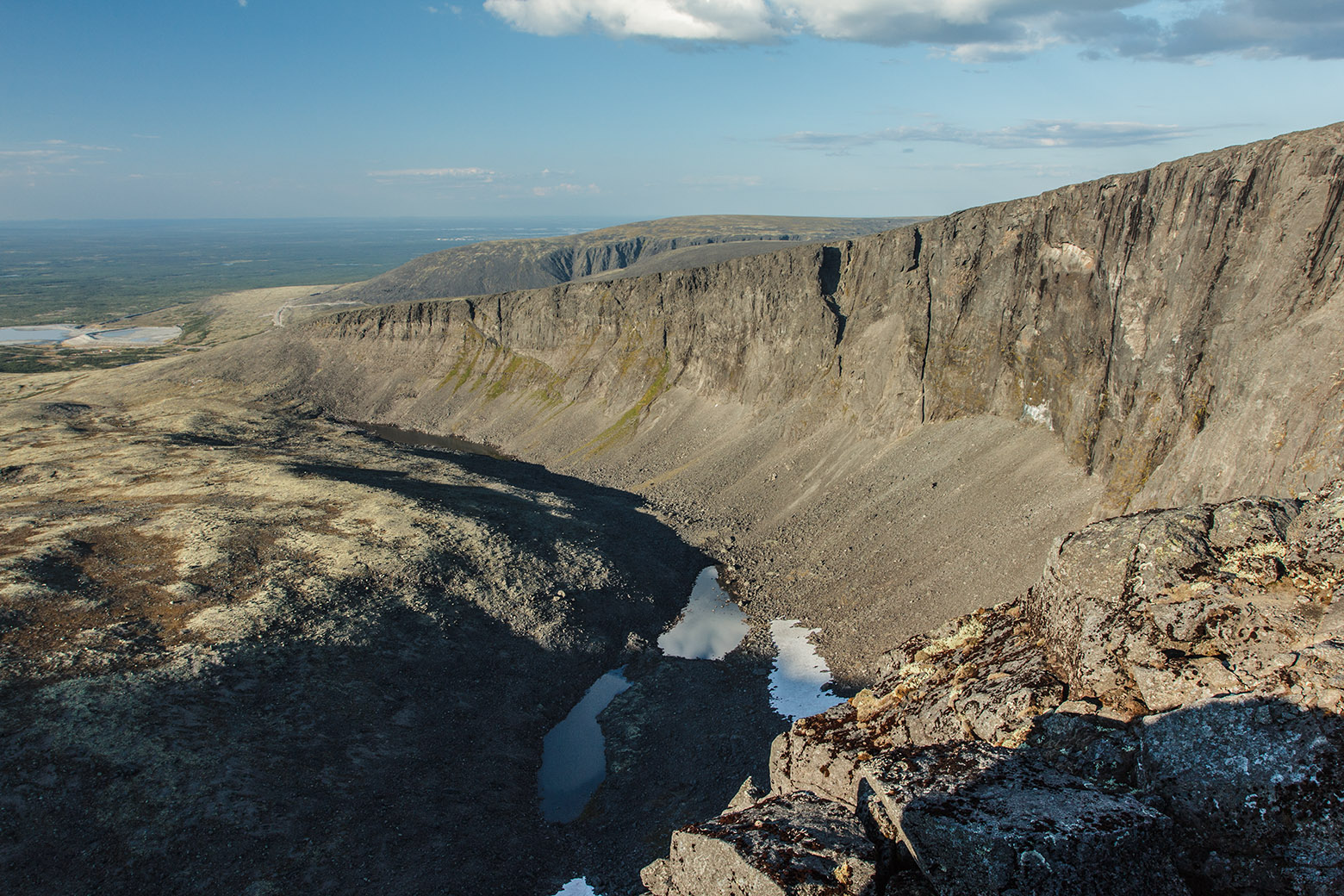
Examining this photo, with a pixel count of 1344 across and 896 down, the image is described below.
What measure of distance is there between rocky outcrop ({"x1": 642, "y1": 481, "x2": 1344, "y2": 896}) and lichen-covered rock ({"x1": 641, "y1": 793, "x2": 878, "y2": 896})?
185 mm

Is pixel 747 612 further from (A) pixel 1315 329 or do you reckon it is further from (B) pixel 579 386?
(B) pixel 579 386

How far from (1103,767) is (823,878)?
3744mm

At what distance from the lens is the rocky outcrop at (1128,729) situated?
22.6 ft

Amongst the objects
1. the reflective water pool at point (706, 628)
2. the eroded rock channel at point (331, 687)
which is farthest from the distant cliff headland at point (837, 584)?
the reflective water pool at point (706, 628)

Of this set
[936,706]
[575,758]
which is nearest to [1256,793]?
[936,706]

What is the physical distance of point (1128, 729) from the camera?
8711 millimetres

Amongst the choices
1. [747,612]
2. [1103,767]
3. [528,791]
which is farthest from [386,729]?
[1103,767]

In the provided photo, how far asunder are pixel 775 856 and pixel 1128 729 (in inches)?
185

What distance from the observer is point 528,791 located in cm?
3114

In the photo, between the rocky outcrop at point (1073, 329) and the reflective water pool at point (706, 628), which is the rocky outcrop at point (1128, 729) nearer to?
the rocky outcrop at point (1073, 329)

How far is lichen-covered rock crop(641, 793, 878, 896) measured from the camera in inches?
303

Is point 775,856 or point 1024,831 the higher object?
point 1024,831

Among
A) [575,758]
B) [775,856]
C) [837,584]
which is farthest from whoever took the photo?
[837,584]

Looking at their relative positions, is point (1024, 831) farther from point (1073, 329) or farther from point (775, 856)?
point (1073, 329)
